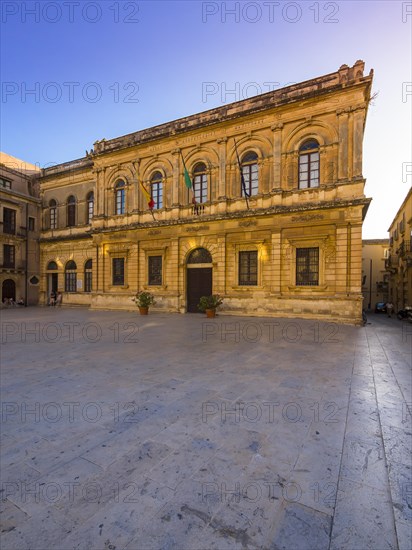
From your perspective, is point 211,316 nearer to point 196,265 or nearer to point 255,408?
point 196,265

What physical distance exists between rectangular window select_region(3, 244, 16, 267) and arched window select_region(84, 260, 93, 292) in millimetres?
6920

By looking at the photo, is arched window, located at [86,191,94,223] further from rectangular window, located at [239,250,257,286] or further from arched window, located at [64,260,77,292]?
rectangular window, located at [239,250,257,286]

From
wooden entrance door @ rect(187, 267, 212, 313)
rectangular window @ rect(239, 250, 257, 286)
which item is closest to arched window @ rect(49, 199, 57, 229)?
wooden entrance door @ rect(187, 267, 212, 313)

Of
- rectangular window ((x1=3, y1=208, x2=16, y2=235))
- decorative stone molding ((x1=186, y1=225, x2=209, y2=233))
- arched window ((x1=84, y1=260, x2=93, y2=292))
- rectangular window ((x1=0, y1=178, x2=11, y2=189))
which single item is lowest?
arched window ((x1=84, y1=260, x2=93, y2=292))

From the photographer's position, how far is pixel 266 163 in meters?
15.5

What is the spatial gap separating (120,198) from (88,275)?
273 inches

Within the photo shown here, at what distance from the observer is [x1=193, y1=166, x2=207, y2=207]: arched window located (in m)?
17.4

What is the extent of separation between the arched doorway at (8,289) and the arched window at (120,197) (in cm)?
1196

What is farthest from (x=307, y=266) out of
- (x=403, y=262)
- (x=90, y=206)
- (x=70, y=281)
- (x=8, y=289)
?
(x=8, y=289)

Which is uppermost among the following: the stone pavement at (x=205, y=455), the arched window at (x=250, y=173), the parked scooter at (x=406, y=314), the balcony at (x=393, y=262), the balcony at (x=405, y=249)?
the arched window at (x=250, y=173)

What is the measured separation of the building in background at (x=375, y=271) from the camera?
32750mm

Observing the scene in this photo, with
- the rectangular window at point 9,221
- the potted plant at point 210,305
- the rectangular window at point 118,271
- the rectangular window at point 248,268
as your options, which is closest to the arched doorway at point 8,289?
the rectangular window at point 9,221

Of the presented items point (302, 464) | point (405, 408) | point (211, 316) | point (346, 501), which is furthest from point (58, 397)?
point (211, 316)

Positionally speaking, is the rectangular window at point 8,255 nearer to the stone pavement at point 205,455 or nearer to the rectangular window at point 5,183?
the rectangular window at point 5,183
